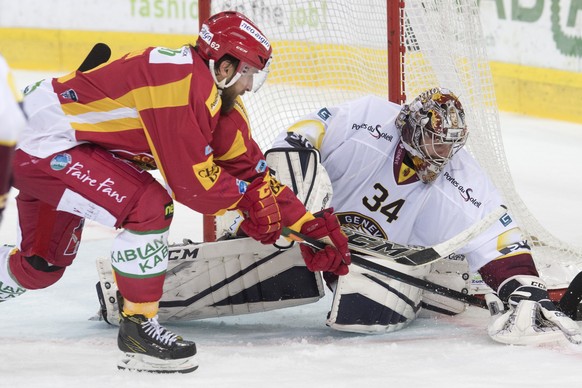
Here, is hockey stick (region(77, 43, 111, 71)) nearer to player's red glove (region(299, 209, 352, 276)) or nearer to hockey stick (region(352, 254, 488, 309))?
player's red glove (region(299, 209, 352, 276))

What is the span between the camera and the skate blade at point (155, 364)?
2869 millimetres

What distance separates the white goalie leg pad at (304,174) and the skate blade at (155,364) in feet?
2.26

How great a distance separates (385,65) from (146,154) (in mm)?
1601

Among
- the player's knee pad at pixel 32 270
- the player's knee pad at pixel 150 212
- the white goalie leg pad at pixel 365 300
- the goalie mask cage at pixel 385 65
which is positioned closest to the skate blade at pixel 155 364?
the player's knee pad at pixel 150 212

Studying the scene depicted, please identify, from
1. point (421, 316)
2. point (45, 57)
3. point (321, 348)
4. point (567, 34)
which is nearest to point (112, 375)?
point (321, 348)

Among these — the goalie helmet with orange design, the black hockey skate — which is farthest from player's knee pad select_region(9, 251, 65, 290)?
the goalie helmet with orange design

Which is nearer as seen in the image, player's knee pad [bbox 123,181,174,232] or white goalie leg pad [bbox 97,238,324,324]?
player's knee pad [bbox 123,181,174,232]

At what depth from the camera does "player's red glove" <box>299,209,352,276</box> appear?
10.2 ft

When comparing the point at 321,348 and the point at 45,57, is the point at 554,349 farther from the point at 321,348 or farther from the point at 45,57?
the point at 45,57

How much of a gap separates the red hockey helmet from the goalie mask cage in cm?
81

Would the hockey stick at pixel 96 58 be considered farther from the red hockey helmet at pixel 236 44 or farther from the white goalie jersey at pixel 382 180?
the white goalie jersey at pixel 382 180

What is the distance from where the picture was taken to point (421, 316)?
3588 millimetres

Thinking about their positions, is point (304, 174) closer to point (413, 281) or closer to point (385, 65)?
point (413, 281)

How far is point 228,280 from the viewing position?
3439mm
